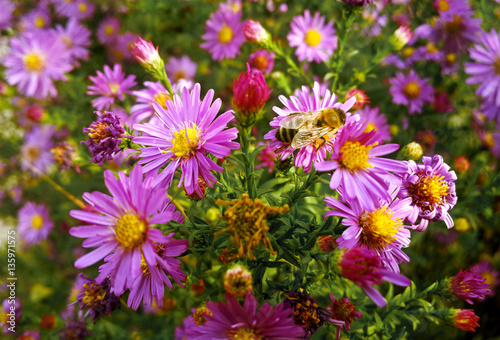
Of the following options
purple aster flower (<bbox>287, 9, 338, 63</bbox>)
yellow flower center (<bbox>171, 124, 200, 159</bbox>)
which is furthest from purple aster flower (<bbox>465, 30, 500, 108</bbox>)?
yellow flower center (<bbox>171, 124, 200, 159</bbox>)

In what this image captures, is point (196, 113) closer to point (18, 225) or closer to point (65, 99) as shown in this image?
point (65, 99)

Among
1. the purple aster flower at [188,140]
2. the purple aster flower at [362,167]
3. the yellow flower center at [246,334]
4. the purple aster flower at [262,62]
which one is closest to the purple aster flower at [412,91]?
the purple aster flower at [262,62]

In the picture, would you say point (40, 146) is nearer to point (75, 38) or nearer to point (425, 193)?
point (75, 38)

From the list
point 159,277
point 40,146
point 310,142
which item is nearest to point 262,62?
point 310,142

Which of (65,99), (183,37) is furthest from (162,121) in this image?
(65,99)

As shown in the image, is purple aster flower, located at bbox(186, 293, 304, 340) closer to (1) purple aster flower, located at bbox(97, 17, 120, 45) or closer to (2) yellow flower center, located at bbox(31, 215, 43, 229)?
(2) yellow flower center, located at bbox(31, 215, 43, 229)

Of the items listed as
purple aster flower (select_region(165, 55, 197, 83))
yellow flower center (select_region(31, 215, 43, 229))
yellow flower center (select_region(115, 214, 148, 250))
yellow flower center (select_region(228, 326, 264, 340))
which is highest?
purple aster flower (select_region(165, 55, 197, 83))
